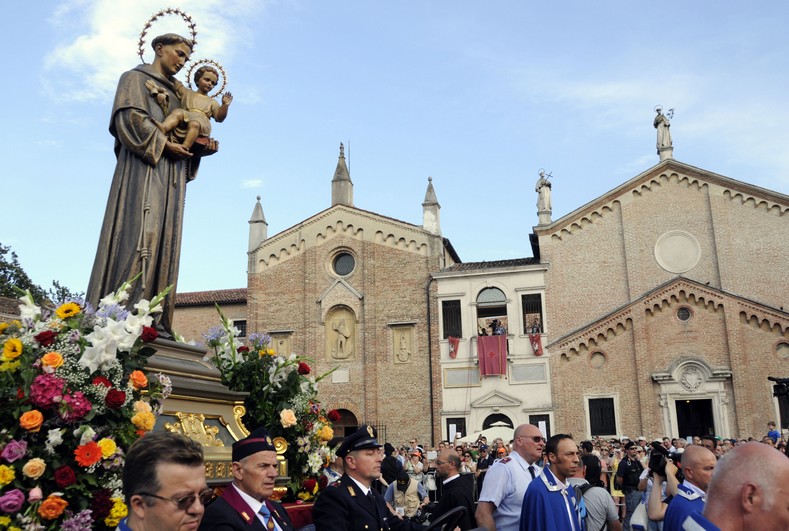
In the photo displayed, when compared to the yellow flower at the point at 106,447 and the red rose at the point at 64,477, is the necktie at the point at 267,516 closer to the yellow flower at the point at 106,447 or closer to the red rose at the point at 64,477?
the yellow flower at the point at 106,447

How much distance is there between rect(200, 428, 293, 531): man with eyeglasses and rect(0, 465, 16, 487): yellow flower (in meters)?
1.20

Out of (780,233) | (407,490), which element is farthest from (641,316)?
(407,490)

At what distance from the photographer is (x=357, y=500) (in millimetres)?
5035

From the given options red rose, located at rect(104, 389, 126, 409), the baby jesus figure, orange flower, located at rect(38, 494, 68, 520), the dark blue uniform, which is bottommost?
the dark blue uniform

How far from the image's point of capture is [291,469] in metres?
7.25

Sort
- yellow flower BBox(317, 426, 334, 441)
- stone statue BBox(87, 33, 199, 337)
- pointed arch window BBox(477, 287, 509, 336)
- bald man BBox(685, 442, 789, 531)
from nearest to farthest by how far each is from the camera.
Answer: bald man BBox(685, 442, 789, 531)
stone statue BBox(87, 33, 199, 337)
yellow flower BBox(317, 426, 334, 441)
pointed arch window BBox(477, 287, 509, 336)

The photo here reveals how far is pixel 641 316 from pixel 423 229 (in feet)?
33.9

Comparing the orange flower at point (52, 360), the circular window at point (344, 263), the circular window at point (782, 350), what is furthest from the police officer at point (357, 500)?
the circular window at point (344, 263)

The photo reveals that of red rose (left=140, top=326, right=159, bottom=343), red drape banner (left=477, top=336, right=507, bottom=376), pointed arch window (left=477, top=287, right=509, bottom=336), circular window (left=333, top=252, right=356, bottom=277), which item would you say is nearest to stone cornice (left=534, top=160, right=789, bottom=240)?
pointed arch window (left=477, top=287, right=509, bottom=336)

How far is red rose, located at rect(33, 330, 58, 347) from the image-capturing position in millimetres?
4625

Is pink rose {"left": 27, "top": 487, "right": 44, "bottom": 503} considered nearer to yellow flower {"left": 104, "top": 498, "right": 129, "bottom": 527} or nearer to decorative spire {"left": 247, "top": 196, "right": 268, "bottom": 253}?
yellow flower {"left": 104, "top": 498, "right": 129, "bottom": 527}

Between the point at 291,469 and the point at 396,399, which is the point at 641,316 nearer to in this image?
the point at 396,399

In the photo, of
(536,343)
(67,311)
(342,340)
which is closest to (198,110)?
(67,311)

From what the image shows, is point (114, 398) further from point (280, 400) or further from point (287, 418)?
point (280, 400)
